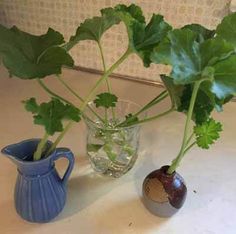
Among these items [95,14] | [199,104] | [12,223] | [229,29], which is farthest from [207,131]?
[95,14]

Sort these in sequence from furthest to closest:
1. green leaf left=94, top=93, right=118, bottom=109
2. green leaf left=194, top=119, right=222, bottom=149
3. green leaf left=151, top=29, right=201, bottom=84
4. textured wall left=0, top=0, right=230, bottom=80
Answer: textured wall left=0, top=0, right=230, bottom=80 < green leaf left=94, top=93, right=118, bottom=109 < green leaf left=194, top=119, right=222, bottom=149 < green leaf left=151, top=29, right=201, bottom=84

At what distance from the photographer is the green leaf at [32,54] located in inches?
19.0

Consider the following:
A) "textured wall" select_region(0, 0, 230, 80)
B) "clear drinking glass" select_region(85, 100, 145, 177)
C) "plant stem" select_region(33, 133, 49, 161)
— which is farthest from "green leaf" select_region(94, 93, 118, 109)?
"textured wall" select_region(0, 0, 230, 80)

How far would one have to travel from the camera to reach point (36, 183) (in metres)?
0.57

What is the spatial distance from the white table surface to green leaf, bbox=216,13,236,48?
30cm

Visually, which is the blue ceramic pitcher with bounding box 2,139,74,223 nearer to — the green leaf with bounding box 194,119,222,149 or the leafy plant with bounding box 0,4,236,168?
the leafy plant with bounding box 0,4,236,168

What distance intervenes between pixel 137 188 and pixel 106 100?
17 cm

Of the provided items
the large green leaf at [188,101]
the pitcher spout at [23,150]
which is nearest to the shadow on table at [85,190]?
the pitcher spout at [23,150]

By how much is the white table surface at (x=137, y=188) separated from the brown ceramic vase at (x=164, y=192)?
0.08ft

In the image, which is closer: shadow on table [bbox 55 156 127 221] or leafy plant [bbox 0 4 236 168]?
leafy plant [bbox 0 4 236 168]

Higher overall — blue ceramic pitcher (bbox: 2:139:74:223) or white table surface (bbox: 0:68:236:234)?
blue ceramic pitcher (bbox: 2:139:74:223)

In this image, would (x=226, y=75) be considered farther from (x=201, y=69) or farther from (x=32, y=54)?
(x=32, y=54)

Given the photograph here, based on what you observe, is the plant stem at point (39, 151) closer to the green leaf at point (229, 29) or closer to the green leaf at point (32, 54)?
the green leaf at point (32, 54)

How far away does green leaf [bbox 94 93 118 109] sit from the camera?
0.63 metres
